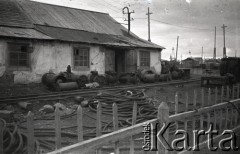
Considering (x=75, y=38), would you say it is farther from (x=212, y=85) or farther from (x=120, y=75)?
(x=212, y=85)

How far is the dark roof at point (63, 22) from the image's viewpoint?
17047 millimetres

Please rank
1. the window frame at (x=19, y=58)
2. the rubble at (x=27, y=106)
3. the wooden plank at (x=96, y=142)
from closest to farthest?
the wooden plank at (x=96, y=142), the rubble at (x=27, y=106), the window frame at (x=19, y=58)

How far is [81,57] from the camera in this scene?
18.2 m

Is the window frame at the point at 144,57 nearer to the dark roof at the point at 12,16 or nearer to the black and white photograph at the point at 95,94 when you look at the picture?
the black and white photograph at the point at 95,94

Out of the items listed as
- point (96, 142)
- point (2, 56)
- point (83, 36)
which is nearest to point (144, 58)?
point (83, 36)

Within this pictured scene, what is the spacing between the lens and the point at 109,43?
19531 millimetres

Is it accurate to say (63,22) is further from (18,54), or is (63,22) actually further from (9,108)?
(9,108)

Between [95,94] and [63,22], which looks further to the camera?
[63,22]

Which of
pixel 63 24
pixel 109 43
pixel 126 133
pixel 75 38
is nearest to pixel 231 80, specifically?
pixel 109 43

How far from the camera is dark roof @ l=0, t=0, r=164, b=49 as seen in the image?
17.0 meters

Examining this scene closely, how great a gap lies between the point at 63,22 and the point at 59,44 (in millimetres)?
4250

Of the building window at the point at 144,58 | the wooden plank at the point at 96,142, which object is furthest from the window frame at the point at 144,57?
the wooden plank at the point at 96,142

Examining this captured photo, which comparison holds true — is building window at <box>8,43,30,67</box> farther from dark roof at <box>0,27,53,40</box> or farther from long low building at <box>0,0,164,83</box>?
dark roof at <box>0,27,53,40</box>

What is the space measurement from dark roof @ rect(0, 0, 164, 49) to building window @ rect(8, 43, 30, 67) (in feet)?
6.09
